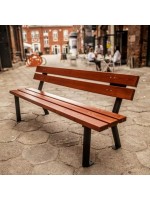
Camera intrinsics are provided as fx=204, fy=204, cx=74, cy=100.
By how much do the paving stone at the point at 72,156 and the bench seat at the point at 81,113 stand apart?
1.72 feet

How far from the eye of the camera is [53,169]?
2236 mm

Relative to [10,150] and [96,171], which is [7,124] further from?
[96,171]

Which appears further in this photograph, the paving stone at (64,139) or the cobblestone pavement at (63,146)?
the paving stone at (64,139)

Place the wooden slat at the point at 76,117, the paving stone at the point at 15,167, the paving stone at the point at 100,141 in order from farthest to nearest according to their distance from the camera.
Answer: the paving stone at the point at 100,141
the paving stone at the point at 15,167
the wooden slat at the point at 76,117

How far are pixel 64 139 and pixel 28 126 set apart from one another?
0.82 m

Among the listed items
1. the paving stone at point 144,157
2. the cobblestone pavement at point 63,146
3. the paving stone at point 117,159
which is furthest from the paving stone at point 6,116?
the paving stone at point 144,157

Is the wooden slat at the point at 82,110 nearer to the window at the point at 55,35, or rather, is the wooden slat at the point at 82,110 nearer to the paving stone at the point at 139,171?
the paving stone at the point at 139,171

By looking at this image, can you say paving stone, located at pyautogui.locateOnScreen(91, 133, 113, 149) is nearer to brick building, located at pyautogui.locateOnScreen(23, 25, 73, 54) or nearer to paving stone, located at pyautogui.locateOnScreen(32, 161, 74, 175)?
paving stone, located at pyautogui.locateOnScreen(32, 161, 74, 175)

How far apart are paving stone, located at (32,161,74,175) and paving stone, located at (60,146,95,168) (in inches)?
3.5

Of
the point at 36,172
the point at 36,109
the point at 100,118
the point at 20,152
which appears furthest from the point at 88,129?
the point at 36,109

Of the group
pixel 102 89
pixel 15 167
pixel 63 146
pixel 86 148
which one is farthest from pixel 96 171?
pixel 102 89

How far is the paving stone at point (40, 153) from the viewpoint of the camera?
8.02 feet

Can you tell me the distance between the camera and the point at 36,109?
14.2 feet

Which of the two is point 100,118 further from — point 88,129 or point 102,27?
point 102,27
